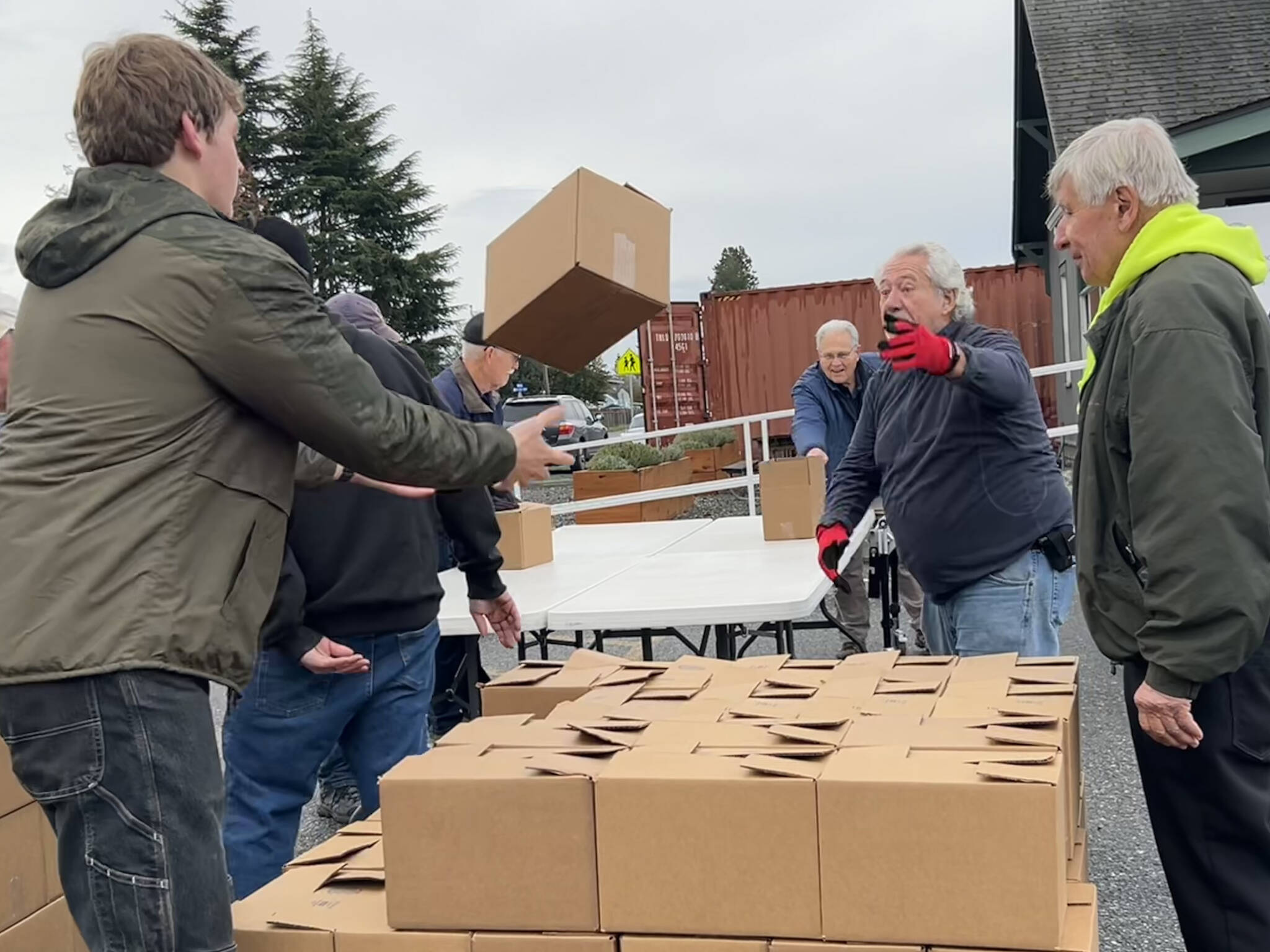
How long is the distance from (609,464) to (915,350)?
31.9ft

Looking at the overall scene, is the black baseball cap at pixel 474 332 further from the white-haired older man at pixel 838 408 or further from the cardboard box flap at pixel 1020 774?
the cardboard box flap at pixel 1020 774

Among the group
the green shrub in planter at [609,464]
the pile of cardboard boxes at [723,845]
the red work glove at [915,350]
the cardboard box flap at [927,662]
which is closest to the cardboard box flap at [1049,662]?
the cardboard box flap at [927,662]

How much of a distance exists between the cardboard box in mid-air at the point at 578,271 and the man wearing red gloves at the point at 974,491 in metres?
0.75

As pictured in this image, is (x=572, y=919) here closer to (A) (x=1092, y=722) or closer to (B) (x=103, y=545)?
(B) (x=103, y=545)

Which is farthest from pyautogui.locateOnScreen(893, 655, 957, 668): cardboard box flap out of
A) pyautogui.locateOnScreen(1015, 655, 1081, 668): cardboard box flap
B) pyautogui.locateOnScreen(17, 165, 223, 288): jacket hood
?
pyautogui.locateOnScreen(17, 165, 223, 288): jacket hood

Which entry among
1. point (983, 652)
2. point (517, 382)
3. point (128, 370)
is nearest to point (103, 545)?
point (128, 370)

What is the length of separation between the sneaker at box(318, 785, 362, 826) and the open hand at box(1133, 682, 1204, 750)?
3053 millimetres

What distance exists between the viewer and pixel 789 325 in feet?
54.1

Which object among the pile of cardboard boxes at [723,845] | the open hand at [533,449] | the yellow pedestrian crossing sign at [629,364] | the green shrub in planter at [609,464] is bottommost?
the pile of cardboard boxes at [723,845]

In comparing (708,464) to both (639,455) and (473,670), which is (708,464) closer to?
(639,455)

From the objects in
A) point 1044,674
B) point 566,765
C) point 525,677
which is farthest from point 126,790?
point 1044,674

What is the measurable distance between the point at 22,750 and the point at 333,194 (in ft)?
99.5

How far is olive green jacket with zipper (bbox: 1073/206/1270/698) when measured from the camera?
1.84 m

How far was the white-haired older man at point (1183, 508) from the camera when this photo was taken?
1853 millimetres
